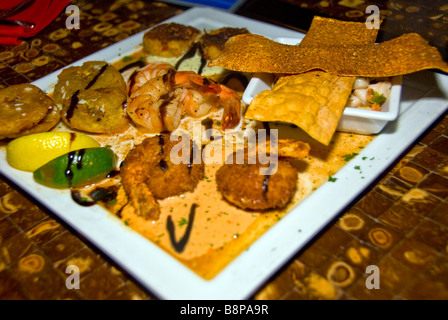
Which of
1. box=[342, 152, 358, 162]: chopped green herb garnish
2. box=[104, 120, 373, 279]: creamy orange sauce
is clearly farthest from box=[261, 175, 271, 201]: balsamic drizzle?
box=[342, 152, 358, 162]: chopped green herb garnish

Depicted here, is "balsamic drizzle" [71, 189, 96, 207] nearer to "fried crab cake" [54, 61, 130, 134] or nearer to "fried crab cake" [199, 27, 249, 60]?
"fried crab cake" [54, 61, 130, 134]

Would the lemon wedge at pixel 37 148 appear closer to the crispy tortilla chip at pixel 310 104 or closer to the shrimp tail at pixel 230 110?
the shrimp tail at pixel 230 110

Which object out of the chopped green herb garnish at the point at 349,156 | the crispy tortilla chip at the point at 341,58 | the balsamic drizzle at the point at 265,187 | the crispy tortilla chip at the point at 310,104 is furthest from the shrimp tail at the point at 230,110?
the chopped green herb garnish at the point at 349,156

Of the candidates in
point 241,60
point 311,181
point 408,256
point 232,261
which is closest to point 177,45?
point 241,60

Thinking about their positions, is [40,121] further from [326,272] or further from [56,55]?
[326,272]

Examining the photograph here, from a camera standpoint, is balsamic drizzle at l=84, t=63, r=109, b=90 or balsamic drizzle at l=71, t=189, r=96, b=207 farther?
balsamic drizzle at l=84, t=63, r=109, b=90

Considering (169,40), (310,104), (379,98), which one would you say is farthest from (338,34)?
(169,40)
